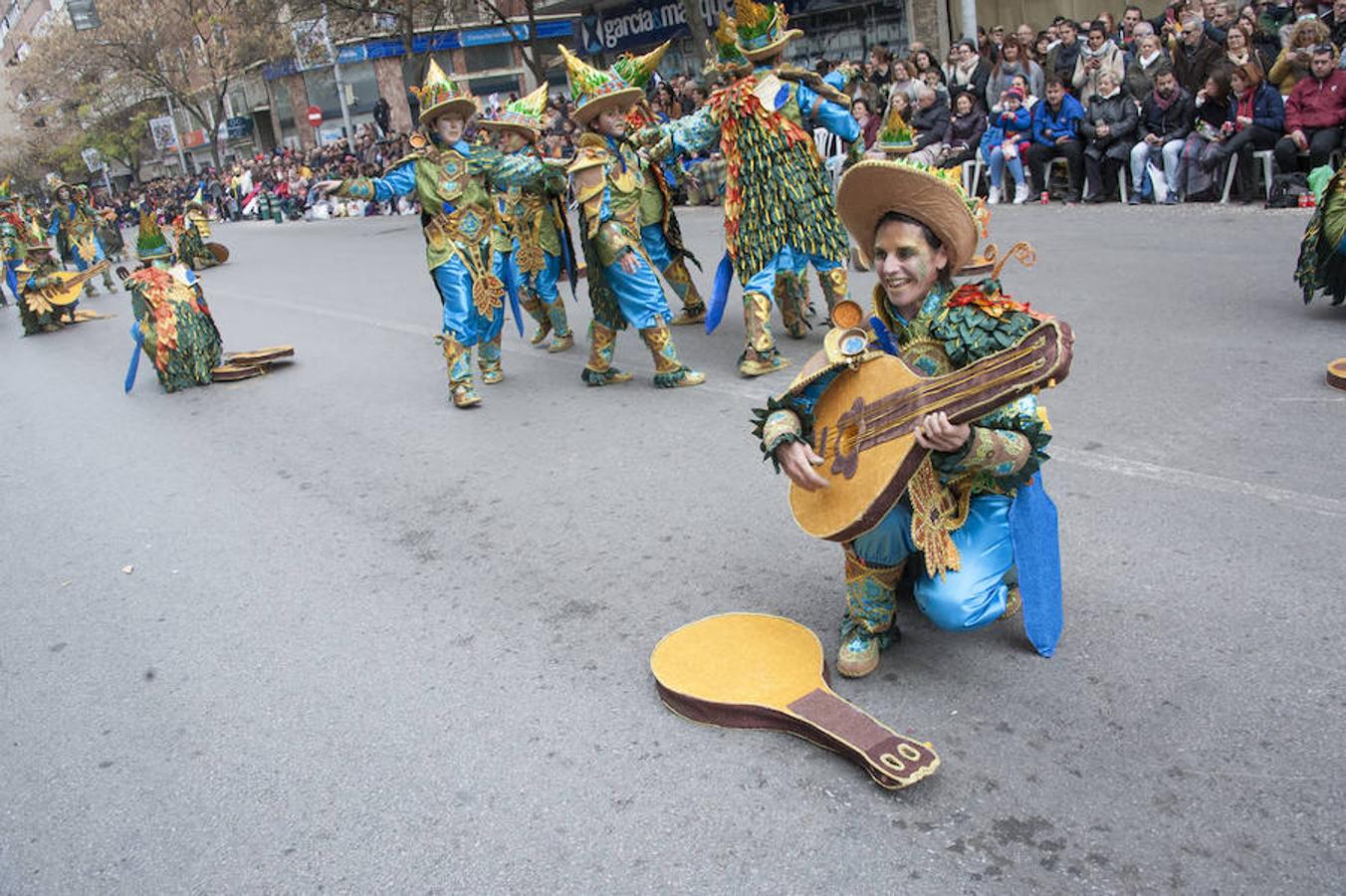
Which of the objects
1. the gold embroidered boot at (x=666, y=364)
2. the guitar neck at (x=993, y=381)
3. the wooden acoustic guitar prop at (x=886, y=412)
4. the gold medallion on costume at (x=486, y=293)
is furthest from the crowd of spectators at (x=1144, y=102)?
the guitar neck at (x=993, y=381)

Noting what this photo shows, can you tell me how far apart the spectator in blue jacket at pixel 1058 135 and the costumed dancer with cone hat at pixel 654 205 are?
576 cm

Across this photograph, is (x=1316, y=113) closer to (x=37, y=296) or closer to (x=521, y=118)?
(x=521, y=118)

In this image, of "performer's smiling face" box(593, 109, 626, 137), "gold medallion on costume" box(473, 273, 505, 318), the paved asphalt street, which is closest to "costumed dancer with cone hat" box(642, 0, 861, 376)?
"performer's smiling face" box(593, 109, 626, 137)

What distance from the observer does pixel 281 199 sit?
33344 millimetres

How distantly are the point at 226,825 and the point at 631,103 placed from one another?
15.7 ft

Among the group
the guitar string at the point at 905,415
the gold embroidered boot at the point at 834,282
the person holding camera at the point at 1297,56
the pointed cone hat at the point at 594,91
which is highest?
the pointed cone hat at the point at 594,91

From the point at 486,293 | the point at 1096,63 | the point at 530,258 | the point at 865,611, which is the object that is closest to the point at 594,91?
the point at 486,293

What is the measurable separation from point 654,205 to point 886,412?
492cm

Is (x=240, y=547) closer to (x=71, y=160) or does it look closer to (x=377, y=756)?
(x=377, y=756)

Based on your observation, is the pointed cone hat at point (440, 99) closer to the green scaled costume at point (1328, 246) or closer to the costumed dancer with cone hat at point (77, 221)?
the green scaled costume at point (1328, 246)

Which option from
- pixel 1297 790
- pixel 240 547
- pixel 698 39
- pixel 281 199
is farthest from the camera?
pixel 281 199

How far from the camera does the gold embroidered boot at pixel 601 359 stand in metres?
6.94

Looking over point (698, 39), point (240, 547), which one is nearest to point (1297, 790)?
point (240, 547)

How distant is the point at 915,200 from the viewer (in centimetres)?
280
